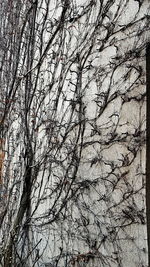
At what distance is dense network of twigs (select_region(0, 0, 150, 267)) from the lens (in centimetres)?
230

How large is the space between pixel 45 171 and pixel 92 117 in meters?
0.74

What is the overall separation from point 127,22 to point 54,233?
175 centimetres

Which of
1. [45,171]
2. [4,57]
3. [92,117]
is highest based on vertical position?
[4,57]

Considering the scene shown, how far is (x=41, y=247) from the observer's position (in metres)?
3.02

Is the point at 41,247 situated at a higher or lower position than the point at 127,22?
lower

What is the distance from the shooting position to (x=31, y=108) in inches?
133

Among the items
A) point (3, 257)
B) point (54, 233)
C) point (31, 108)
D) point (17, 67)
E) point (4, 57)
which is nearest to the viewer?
point (54, 233)

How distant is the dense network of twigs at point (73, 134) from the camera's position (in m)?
2.30

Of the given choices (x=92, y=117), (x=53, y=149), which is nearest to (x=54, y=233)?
(x=53, y=149)

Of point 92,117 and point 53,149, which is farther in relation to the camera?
point 53,149

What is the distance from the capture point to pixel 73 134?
2.84 metres

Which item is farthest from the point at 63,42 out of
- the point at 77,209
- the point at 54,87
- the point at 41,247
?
the point at 41,247

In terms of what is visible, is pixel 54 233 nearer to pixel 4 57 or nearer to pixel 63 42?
pixel 63 42

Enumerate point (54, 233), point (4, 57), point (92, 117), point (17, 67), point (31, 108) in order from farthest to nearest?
point (4, 57) < point (17, 67) < point (31, 108) < point (54, 233) < point (92, 117)
